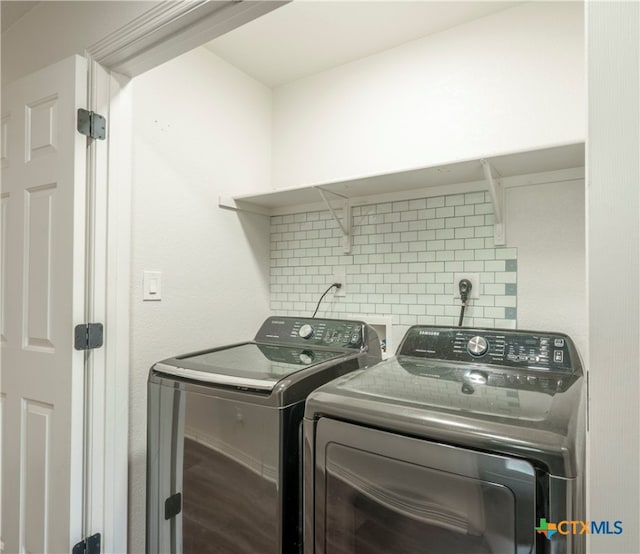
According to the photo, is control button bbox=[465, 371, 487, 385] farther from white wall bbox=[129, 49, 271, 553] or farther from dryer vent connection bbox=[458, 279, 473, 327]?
white wall bbox=[129, 49, 271, 553]

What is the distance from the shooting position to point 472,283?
5.67 feet

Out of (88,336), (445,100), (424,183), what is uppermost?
(445,100)

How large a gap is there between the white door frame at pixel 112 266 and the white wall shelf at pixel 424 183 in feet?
2.12

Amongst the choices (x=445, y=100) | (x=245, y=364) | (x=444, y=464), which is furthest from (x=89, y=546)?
(x=445, y=100)

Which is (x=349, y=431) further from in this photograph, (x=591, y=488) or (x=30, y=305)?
(x=30, y=305)

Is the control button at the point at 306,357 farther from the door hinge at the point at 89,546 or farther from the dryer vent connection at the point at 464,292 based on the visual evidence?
the door hinge at the point at 89,546

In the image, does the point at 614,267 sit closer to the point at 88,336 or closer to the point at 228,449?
the point at 228,449

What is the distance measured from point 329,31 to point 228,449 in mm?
1835

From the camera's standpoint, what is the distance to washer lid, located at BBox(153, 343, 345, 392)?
3.97 feet

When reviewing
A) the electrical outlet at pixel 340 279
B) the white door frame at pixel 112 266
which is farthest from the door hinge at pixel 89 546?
the electrical outlet at pixel 340 279

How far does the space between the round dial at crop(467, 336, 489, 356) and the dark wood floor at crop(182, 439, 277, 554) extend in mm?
846

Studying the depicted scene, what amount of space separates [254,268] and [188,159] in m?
0.69

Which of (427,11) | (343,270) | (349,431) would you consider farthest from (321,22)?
(349,431)

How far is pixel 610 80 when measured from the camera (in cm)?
49
